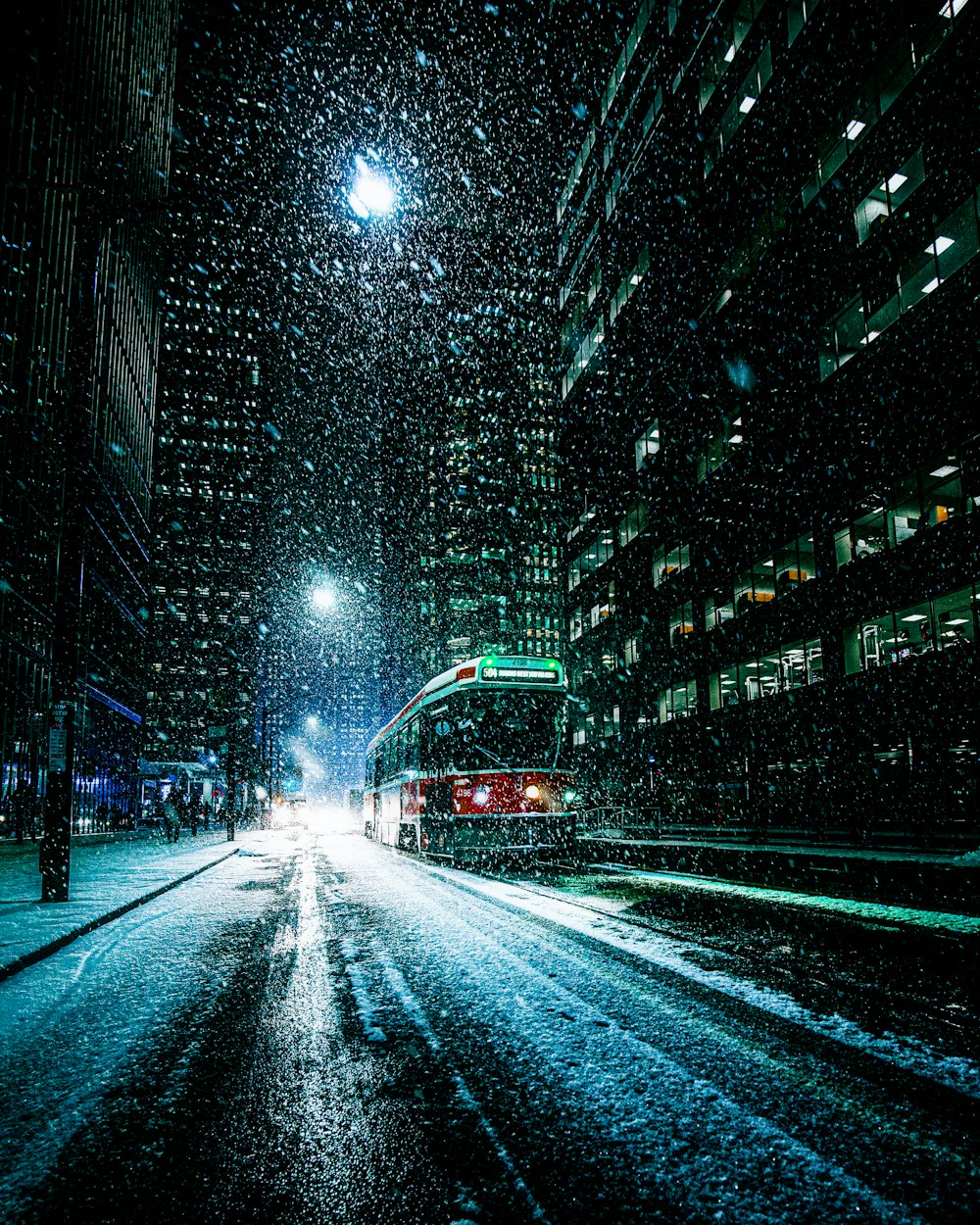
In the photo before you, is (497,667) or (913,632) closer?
(497,667)

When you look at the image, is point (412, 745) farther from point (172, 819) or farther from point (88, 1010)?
point (88, 1010)

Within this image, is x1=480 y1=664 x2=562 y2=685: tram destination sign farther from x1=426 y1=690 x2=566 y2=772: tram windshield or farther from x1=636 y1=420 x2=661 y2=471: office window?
x1=636 y1=420 x2=661 y2=471: office window

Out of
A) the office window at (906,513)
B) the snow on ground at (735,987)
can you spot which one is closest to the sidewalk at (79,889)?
the snow on ground at (735,987)

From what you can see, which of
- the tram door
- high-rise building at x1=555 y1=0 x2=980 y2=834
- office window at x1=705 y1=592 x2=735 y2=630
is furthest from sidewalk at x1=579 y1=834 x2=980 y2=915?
office window at x1=705 y1=592 x2=735 y2=630

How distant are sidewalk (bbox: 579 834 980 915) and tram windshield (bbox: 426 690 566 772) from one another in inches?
132

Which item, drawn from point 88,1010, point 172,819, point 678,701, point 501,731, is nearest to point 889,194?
point 501,731

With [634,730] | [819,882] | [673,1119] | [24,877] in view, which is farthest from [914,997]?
[634,730]

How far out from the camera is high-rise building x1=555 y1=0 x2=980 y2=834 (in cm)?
2150

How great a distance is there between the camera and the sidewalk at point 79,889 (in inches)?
300

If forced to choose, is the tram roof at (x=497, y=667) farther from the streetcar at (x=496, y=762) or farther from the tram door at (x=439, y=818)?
the tram door at (x=439, y=818)

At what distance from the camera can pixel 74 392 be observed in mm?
11094

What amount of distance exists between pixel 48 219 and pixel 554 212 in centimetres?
5051

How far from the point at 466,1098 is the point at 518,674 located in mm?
12462

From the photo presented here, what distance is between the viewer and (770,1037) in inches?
174
